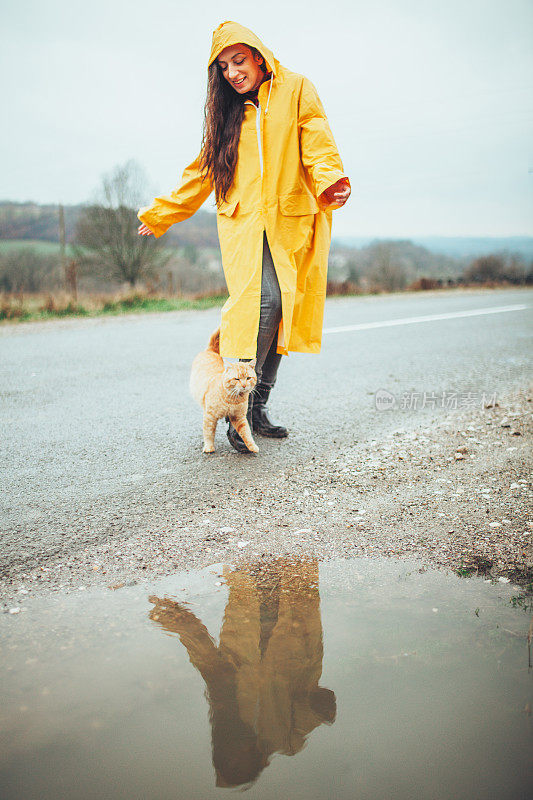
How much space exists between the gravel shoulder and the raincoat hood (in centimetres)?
218

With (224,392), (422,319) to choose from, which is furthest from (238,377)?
(422,319)

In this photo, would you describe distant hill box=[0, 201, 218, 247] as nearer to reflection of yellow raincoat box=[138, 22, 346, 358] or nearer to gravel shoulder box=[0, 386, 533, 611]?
reflection of yellow raincoat box=[138, 22, 346, 358]

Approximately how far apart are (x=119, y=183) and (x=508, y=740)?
76.1ft

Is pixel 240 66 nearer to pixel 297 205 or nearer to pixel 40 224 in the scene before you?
pixel 297 205

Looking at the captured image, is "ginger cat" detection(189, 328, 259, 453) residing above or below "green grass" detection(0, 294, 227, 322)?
below

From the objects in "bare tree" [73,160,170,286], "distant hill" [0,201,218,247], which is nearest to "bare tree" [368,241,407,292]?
"distant hill" [0,201,218,247]

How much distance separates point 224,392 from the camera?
3299mm

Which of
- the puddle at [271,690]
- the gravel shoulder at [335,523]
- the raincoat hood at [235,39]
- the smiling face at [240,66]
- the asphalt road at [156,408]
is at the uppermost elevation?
the raincoat hood at [235,39]

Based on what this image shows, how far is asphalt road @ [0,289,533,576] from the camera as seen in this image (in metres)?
2.75

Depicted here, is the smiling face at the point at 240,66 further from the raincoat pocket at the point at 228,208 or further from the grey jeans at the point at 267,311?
the grey jeans at the point at 267,311

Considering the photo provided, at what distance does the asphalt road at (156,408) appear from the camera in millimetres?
2746

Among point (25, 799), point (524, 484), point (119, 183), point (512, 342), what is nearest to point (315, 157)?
point (524, 484)

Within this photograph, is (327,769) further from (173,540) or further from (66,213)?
(66,213)

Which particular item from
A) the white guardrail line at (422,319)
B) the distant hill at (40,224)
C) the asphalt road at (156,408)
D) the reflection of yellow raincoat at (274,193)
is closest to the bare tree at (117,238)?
the distant hill at (40,224)
